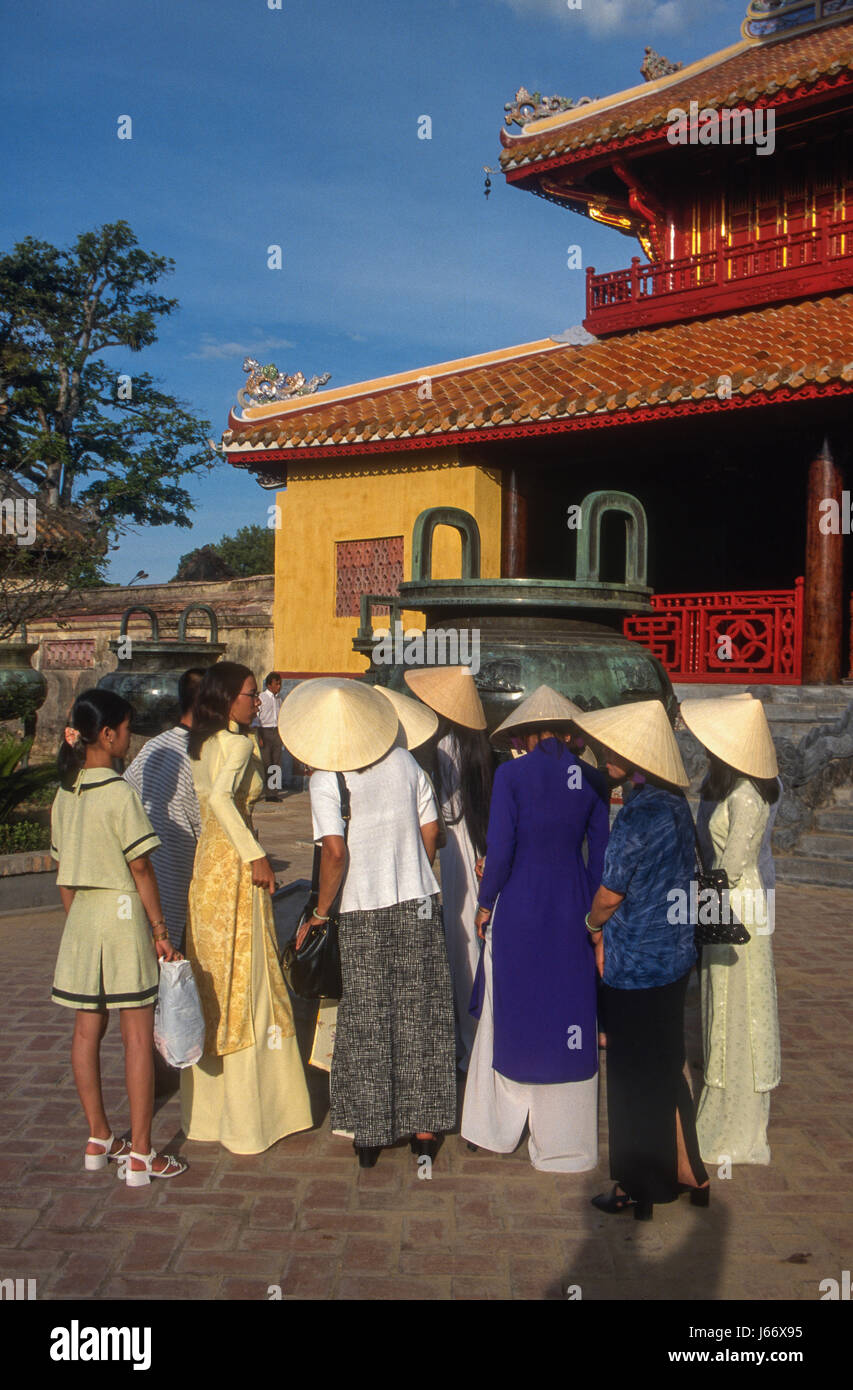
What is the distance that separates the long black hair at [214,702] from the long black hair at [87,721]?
29cm

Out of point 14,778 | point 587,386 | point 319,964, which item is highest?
point 587,386

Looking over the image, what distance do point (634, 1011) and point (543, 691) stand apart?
1.13m

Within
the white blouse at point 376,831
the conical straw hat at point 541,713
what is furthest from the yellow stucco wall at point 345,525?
the white blouse at point 376,831

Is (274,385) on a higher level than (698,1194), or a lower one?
higher

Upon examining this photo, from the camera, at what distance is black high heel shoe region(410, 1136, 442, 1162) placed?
12.2 feet

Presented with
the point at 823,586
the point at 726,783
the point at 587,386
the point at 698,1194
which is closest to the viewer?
the point at 698,1194

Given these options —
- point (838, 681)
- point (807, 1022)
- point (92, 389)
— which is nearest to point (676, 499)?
point (838, 681)

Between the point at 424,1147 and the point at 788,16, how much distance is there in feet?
55.0

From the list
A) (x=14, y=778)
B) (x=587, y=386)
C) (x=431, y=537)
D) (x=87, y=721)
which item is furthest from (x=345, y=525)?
(x=87, y=721)

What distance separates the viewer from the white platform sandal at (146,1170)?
3525 millimetres

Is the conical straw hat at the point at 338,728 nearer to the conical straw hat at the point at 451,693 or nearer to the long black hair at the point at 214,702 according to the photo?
the long black hair at the point at 214,702

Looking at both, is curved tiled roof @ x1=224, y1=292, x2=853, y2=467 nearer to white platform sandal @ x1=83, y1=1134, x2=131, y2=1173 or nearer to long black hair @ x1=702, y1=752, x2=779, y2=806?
long black hair @ x1=702, y1=752, x2=779, y2=806

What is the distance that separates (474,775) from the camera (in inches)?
172

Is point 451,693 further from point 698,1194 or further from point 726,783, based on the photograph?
point 698,1194
